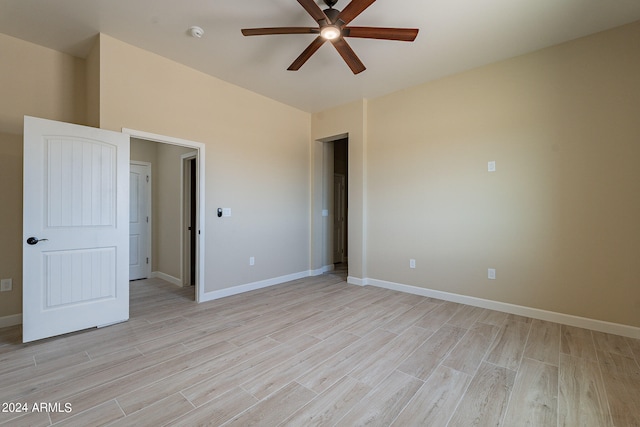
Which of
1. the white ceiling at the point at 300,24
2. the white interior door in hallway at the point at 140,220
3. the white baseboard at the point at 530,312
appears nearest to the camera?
the white ceiling at the point at 300,24

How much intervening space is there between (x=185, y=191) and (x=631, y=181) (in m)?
5.44

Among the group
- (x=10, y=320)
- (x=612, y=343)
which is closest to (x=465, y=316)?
(x=612, y=343)

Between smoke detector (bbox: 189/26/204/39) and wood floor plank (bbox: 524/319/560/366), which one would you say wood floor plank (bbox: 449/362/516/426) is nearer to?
wood floor plank (bbox: 524/319/560/366)

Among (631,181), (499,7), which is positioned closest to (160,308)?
(499,7)

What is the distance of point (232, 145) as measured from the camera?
403cm

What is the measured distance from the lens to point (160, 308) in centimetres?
340

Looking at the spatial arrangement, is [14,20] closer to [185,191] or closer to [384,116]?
[185,191]

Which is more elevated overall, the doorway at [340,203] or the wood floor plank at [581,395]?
the doorway at [340,203]

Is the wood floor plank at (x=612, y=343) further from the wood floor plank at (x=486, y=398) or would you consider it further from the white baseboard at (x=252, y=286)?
the white baseboard at (x=252, y=286)

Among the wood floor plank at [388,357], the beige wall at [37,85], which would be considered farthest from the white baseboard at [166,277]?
the wood floor plank at [388,357]

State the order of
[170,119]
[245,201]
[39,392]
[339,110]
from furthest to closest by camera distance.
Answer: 1. [339,110]
2. [245,201]
3. [170,119]
4. [39,392]

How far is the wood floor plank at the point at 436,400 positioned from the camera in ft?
5.19

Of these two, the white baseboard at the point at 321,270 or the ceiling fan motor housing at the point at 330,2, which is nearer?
the ceiling fan motor housing at the point at 330,2

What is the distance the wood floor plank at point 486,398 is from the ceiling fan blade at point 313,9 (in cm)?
281
